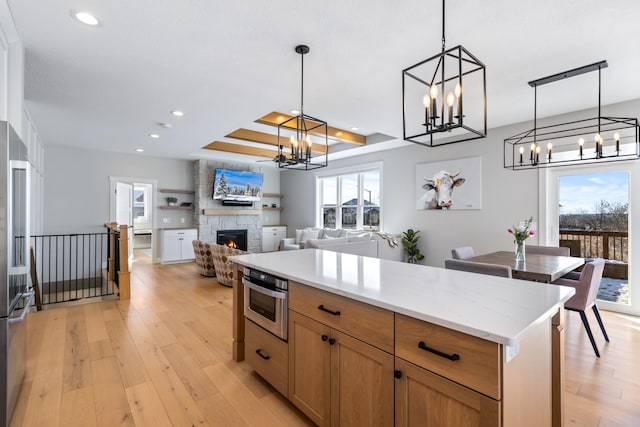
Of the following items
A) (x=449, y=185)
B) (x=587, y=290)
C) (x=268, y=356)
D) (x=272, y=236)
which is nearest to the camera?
(x=268, y=356)

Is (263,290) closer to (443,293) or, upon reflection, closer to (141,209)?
(443,293)

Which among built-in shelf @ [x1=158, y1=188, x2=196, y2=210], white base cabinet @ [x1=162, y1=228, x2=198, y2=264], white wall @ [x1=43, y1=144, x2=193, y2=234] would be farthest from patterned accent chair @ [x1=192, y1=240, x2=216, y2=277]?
white wall @ [x1=43, y1=144, x2=193, y2=234]

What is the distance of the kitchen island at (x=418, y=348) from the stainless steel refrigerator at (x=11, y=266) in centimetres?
146

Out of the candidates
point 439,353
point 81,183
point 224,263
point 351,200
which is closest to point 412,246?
point 351,200

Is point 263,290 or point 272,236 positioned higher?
point 263,290

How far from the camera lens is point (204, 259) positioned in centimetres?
564

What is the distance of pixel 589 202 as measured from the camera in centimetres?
421

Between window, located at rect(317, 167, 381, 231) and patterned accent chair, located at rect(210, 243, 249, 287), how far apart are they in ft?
10.3

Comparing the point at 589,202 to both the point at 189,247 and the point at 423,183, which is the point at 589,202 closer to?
the point at 423,183

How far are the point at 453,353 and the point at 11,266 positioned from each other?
2.37 m

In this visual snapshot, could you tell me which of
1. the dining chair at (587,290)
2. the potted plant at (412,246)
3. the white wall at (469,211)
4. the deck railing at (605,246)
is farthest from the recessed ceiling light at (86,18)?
the deck railing at (605,246)

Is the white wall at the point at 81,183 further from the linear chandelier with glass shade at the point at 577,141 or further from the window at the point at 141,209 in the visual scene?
the linear chandelier with glass shade at the point at 577,141

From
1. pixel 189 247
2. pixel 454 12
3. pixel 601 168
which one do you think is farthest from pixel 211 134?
pixel 601 168

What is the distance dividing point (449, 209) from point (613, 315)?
2460 mm
